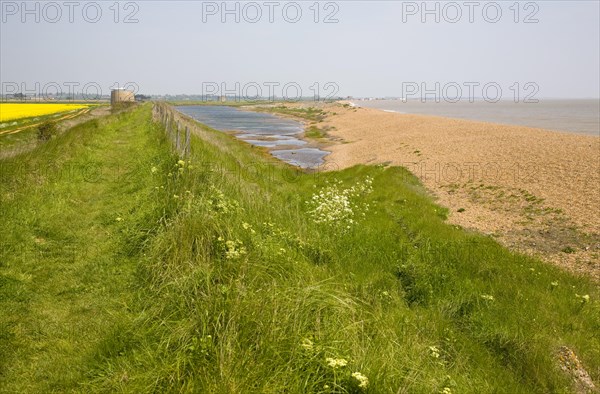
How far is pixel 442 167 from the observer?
20.8 m

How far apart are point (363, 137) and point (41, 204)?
35.1 meters

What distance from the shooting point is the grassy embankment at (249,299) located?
153 inches

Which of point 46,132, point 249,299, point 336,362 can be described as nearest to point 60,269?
point 249,299

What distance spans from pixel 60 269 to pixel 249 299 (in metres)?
3.36

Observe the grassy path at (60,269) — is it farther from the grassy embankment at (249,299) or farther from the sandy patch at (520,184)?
the sandy patch at (520,184)

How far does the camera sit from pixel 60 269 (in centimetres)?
629

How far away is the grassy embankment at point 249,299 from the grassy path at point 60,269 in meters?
0.03

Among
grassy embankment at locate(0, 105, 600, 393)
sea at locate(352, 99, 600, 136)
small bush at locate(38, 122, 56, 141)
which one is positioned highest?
sea at locate(352, 99, 600, 136)

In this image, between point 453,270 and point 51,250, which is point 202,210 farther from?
point 453,270

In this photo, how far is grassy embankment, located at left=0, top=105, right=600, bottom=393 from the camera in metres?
3.89

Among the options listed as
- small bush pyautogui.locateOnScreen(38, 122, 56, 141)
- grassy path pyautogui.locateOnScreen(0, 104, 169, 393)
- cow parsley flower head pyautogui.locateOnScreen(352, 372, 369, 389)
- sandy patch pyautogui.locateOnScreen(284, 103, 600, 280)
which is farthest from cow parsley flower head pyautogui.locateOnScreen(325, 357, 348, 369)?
small bush pyautogui.locateOnScreen(38, 122, 56, 141)

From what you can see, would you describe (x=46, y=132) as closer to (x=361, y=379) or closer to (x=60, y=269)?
(x=60, y=269)

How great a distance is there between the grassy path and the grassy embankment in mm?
26

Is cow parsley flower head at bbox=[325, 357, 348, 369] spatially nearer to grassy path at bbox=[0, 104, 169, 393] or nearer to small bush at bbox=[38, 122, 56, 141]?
grassy path at bbox=[0, 104, 169, 393]
